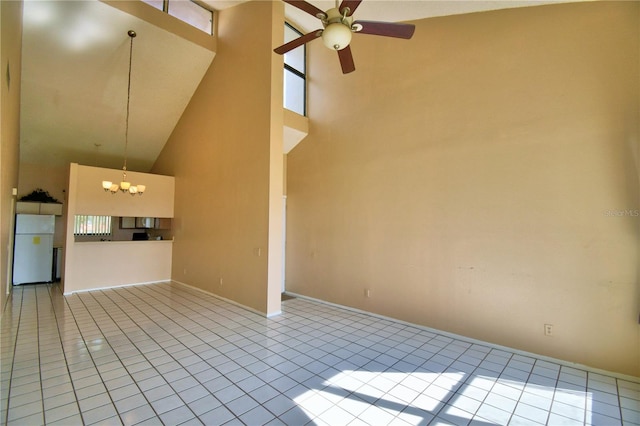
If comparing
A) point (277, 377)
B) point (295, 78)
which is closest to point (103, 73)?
point (295, 78)

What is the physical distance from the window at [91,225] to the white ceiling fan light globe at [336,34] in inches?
323

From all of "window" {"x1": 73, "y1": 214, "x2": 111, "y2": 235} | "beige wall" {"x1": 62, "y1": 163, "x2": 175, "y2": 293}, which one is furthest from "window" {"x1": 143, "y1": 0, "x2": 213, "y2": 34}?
"window" {"x1": 73, "y1": 214, "x2": 111, "y2": 235}

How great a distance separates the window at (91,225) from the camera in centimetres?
775

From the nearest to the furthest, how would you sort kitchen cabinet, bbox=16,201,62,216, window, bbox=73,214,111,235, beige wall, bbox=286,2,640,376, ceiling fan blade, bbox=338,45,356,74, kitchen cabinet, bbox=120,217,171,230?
ceiling fan blade, bbox=338,45,356,74, beige wall, bbox=286,2,640,376, kitchen cabinet, bbox=16,201,62,216, window, bbox=73,214,111,235, kitchen cabinet, bbox=120,217,171,230

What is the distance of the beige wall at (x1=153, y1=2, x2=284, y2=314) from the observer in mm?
4645

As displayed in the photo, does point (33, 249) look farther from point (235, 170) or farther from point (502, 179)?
point (502, 179)

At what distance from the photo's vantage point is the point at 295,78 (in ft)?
18.7

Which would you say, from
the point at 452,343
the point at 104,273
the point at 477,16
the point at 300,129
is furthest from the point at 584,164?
the point at 104,273

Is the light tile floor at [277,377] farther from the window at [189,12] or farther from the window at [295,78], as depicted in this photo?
the window at [189,12]

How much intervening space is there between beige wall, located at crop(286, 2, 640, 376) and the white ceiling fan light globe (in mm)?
2163

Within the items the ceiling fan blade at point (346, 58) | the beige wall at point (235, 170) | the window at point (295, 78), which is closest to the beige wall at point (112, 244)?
the beige wall at point (235, 170)

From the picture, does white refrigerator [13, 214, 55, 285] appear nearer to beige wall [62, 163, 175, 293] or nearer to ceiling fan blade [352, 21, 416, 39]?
beige wall [62, 163, 175, 293]

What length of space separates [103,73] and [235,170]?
3189 millimetres

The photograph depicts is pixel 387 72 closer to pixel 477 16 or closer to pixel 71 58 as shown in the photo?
pixel 477 16
